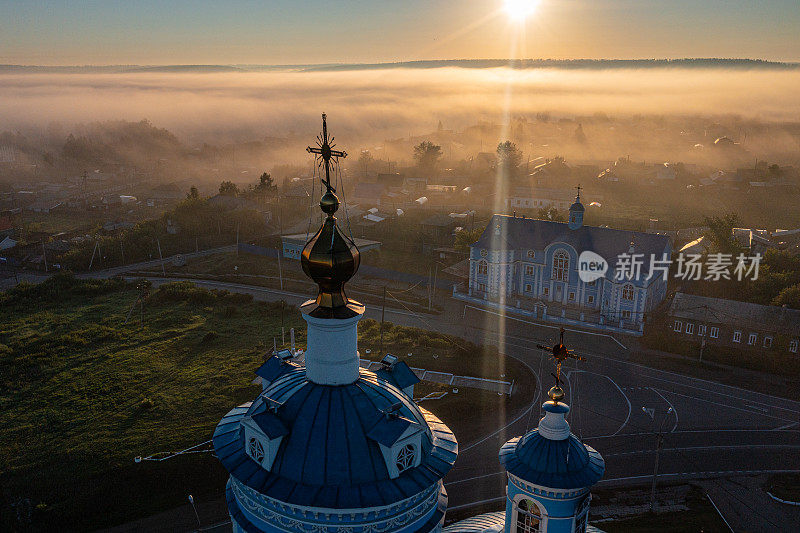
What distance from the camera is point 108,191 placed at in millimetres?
135125

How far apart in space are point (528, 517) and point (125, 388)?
32607 mm

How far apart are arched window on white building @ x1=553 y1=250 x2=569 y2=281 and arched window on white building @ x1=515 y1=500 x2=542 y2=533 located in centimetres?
4012

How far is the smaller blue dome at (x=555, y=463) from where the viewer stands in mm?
12742

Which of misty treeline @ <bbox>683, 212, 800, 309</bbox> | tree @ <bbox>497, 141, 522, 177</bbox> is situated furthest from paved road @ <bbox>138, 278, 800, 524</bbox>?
tree @ <bbox>497, 141, 522, 177</bbox>

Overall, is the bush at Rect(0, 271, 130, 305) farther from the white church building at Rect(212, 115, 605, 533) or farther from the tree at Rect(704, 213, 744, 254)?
the tree at Rect(704, 213, 744, 254)

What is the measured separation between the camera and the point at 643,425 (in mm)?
35094

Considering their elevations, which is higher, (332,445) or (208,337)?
(332,445)

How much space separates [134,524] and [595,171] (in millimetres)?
124815

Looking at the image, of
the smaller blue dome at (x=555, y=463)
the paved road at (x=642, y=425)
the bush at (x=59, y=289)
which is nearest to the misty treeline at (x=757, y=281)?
the paved road at (x=642, y=425)

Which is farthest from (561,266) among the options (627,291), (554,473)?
(554,473)

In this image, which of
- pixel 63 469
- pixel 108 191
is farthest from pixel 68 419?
pixel 108 191

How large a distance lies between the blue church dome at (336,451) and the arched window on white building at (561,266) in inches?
1677

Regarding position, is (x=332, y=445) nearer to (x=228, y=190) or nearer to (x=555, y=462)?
(x=555, y=462)

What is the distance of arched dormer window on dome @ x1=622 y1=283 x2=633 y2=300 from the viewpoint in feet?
159
